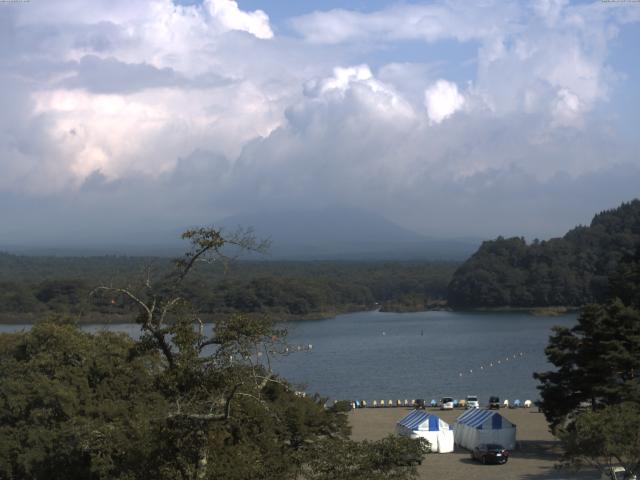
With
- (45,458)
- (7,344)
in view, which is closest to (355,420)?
(7,344)

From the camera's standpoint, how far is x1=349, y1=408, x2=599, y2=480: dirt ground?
16016 mm

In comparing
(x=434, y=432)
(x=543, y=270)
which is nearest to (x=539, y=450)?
(x=434, y=432)

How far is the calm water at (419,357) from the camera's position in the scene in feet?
106

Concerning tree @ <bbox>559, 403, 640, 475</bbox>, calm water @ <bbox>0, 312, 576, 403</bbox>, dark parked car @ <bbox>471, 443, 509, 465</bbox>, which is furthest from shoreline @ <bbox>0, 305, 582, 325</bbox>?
tree @ <bbox>559, 403, 640, 475</bbox>

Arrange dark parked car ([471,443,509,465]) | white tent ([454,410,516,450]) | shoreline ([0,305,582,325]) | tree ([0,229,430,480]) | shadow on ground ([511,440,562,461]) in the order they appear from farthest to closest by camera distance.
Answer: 1. shoreline ([0,305,582,325])
2. white tent ([454,410,516,450])
3. shadow on ground ([511,440,562,461])
4. dark parked car ([471,443,509,465])
5. tree ([0,229,430,480])

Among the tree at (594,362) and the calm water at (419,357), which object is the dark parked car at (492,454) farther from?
the calm water at (419,357)

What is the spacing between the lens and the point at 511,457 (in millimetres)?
18078

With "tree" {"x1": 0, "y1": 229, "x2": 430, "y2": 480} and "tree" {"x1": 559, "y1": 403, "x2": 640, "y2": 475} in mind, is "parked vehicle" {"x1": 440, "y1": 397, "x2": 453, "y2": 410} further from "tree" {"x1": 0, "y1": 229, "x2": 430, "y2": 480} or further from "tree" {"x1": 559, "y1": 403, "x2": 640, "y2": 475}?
"tree" {"x1": 0, "y1": 229, "x2": 430, "y2": 480}

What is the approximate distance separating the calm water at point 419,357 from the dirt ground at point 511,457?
334 cm

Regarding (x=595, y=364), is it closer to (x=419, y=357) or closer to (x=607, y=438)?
(x=607, y=438)

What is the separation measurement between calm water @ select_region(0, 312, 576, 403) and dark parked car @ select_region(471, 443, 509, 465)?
7.63 metres

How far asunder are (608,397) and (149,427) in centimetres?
1172

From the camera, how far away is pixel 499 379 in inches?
1361

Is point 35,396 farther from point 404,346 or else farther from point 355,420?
point 404,346
